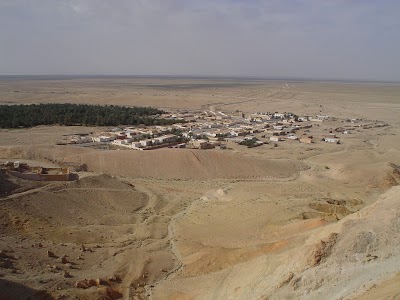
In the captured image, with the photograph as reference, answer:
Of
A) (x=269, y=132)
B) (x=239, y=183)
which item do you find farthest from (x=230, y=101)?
(x=239, y=183)

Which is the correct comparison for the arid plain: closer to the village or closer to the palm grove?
the village

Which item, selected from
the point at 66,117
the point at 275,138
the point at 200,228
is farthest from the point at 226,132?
the point at 200,228

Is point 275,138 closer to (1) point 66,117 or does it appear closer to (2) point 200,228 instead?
(1) point 66,117

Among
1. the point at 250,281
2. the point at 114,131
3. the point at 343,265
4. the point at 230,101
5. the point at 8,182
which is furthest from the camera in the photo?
the point at 230,101

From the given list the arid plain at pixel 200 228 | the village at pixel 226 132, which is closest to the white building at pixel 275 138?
the village at pixel 226 132

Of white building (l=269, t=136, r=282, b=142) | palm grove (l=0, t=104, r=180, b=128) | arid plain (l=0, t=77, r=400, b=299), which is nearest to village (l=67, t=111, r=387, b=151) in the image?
white building (l=269, t=136, r=282, b=142)

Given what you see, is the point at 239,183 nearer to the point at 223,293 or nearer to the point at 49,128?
the point at 223,293
